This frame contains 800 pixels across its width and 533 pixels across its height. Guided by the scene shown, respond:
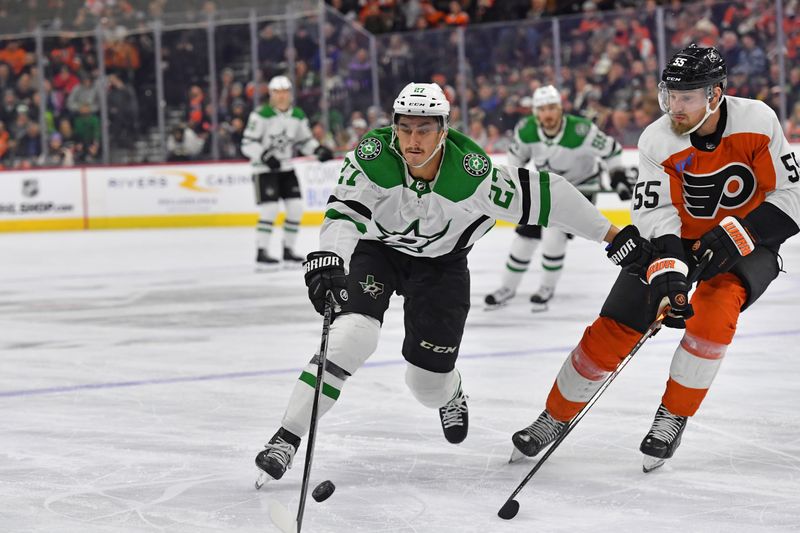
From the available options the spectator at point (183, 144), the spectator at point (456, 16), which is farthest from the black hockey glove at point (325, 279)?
the spectator at point (456, 16)

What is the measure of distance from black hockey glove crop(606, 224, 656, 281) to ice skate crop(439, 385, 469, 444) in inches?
27.0

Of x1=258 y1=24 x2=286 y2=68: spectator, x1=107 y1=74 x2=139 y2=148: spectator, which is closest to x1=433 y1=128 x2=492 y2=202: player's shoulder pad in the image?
x1=258 y1=24 x2=286 y2=68: spectator

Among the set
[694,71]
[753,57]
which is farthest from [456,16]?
[694,71]

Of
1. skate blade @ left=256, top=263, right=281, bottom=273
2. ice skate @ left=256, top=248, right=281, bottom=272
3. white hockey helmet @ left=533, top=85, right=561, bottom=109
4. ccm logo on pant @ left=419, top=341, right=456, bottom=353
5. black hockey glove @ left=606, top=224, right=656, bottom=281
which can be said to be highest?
white hockey helmet @ left=533, top=85, right=561, bottom=109

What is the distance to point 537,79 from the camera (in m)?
11.6

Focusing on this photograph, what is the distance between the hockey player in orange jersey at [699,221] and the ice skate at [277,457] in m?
0.63

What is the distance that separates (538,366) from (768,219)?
1761 millimetres

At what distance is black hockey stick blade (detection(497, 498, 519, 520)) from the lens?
2639 millimetres

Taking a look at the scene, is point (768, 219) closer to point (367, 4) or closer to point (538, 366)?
point (538, 366)

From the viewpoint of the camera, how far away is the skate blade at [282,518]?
2492mm

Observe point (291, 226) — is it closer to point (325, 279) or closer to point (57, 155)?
point (57, 155)

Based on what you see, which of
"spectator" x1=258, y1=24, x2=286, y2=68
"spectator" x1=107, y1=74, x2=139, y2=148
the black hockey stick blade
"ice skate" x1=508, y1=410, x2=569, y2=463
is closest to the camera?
the black hockey stick blade

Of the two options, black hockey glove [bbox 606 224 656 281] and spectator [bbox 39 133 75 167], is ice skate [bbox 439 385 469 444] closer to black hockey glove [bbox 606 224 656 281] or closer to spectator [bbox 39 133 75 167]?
black hockey glove [bbox 606 224 656 281]

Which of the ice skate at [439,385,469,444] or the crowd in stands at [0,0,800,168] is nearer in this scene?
the ice skate at [439,385,469,444]
